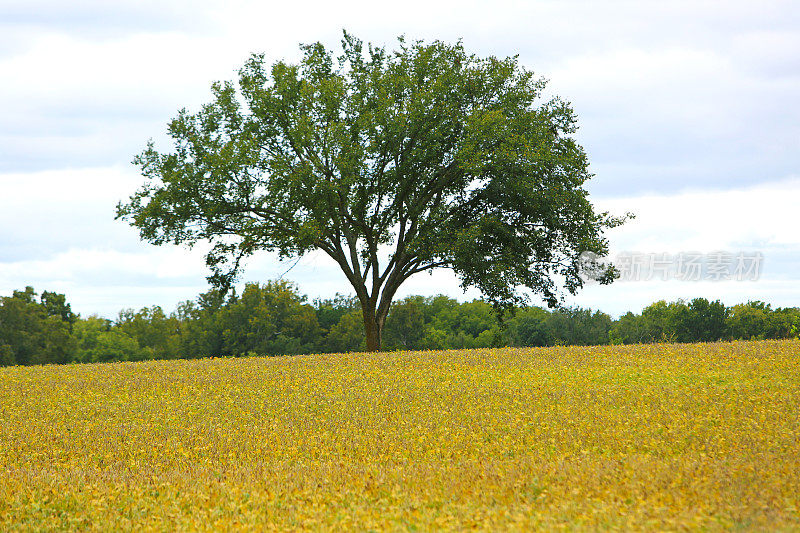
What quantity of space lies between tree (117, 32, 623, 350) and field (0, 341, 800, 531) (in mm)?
8680

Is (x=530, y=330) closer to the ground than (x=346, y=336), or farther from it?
farther from it

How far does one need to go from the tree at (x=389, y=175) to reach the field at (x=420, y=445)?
8.68 metres

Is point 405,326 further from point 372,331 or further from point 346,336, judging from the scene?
point 372,331

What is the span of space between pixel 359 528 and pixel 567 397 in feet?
30.1

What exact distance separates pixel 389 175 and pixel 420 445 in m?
18.7

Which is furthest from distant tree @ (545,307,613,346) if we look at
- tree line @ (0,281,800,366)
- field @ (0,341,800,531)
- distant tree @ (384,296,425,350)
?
field @ (0,341,800,531)

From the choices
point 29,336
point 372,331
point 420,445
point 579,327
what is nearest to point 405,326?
point 579,327

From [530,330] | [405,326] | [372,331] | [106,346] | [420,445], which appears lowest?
[420,445]

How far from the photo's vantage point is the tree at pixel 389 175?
29156 mm

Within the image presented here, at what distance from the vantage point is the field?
9.18 m

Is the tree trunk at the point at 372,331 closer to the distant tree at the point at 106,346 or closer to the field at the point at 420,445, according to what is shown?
the field at the point at 420,445

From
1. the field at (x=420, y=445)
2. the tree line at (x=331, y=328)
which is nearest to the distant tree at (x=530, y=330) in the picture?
the tree line at (x=331, y=328)

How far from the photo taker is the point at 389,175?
30.3m

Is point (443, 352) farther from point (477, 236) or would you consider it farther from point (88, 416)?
point (88, 416)
